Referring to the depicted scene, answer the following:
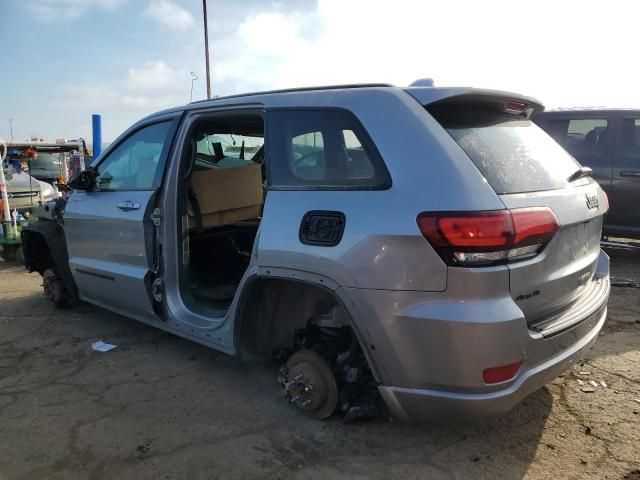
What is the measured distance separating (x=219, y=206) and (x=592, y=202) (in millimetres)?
2842

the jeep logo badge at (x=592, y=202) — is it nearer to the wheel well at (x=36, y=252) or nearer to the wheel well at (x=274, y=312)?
the wheel well at (x=274, y=312)

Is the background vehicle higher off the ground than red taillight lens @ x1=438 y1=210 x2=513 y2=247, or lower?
higher

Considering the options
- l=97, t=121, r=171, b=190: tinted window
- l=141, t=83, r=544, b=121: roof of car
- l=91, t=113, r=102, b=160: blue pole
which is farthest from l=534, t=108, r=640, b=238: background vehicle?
l=91, t=113, r=102, b=160: blue pole

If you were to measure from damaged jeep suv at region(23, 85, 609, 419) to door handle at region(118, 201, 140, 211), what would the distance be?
0.06 m

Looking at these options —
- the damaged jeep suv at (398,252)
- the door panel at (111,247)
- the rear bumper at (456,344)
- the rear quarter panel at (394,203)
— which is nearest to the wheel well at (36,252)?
the door panel at (111,247)

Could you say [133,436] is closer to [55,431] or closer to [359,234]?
[55,431]

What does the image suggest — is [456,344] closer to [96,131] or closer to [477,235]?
[477,235]

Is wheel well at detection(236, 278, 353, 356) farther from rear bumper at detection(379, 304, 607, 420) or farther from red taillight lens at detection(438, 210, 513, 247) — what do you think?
red taillight lens at detection(438, 210, 513, 247)

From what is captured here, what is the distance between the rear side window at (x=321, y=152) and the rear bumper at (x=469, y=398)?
97cm

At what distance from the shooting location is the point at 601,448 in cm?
261

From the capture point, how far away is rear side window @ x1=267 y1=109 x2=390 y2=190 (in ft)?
8.04

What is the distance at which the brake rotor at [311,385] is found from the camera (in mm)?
2762

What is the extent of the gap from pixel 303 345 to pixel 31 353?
8.24 ft

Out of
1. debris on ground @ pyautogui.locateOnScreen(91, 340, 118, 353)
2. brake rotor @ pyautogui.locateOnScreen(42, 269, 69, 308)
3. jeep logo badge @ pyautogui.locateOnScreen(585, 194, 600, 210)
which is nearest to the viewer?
jeep logo badge @ pyautogui.locateOnScreen(585, 194, 600, 210)
